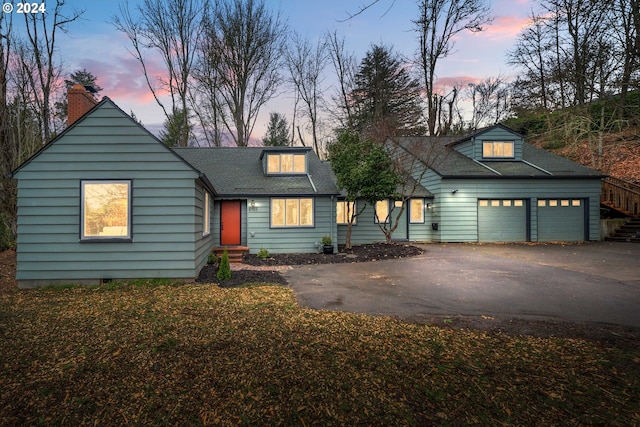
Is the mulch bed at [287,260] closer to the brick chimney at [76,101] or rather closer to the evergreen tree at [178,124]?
the brick chimney at [76,101]

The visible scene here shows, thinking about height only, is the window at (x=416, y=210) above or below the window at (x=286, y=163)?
below

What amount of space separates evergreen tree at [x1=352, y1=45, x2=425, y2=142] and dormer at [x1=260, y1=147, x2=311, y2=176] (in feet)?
37.3

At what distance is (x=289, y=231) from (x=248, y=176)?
334 centimetres

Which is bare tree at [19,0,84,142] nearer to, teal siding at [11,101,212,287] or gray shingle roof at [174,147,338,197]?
gray shingle roof at [174,147,338,197]

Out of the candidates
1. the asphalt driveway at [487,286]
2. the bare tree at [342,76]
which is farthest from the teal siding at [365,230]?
the bare tree at [342,76]

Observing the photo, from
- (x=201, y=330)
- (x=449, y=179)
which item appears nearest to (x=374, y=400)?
(x=201, y=330)

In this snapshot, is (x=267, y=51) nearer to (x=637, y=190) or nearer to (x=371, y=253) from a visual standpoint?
Answer: (x=371, y=253)

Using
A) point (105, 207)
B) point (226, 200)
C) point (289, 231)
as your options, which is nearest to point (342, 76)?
point (226, 200)

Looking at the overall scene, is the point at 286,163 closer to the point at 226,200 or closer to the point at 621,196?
the point at 226,200

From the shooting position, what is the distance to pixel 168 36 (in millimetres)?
19438

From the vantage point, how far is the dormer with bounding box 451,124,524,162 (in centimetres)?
1706

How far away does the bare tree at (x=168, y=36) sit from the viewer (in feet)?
61.2

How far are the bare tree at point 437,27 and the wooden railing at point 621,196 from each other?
10.3m

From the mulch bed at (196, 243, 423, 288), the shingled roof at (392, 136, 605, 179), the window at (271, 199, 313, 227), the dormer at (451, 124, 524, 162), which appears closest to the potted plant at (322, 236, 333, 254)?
the mulch bed at (196, 243, 423, 288)
